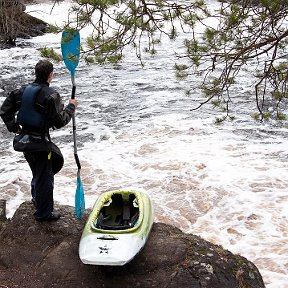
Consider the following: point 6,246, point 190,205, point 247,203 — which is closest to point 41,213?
point 6,246

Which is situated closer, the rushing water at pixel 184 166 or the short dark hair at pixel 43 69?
the short dark hair at pixel 43 69

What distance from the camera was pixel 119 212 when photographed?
4.03 meters

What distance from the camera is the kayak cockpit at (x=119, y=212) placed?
3850 millimetres

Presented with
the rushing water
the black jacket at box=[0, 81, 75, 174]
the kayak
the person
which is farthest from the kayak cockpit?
the rushing water

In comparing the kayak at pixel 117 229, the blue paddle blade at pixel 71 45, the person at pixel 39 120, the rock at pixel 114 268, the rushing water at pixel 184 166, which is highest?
the blue paddle blade at pixel 71 45

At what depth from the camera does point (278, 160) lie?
7188 mm

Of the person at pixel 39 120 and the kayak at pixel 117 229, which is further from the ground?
the person at pixel 39 120

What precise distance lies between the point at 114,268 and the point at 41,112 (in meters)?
1.19

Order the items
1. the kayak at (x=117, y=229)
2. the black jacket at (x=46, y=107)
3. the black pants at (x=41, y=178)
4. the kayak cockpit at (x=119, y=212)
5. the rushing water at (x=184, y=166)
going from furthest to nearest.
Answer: the rushing water at (x=184, y=166) < the kayak cockpit at (x=119, y=212) < the black pants at (x=41, y=178) < the black jacket at (x=46, y=107) < the kayak at (x=117, y=229)

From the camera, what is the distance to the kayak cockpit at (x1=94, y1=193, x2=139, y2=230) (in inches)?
152

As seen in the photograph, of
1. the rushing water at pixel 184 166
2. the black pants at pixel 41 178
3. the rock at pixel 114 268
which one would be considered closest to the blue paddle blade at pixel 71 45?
the black pants at pixel 41 178

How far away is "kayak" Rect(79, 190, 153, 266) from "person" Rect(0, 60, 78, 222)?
1.52 feet

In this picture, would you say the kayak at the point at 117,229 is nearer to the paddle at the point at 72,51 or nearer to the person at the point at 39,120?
the paddle at the point at 72,51

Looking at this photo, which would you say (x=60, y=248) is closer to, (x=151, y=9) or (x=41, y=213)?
(x=41, y=213)
